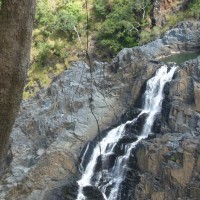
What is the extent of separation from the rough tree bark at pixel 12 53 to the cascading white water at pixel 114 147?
11.7 meters

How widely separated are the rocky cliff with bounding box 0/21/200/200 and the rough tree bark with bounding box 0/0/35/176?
31.0 ft

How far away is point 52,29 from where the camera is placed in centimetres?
3325

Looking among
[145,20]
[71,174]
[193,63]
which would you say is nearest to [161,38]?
[145,20]

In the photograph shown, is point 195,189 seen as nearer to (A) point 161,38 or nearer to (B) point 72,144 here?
(B) point 72,144

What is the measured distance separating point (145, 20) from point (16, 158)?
58.3ft

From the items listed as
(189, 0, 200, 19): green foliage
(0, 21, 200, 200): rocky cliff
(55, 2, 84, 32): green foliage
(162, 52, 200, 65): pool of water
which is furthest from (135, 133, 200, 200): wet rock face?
(55, 2, 84, 32): green foliage

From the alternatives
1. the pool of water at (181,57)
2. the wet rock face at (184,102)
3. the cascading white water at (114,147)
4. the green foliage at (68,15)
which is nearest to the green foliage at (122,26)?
the green foliage at (68,15)

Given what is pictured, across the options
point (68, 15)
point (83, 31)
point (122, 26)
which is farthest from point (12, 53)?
point (68, 15)

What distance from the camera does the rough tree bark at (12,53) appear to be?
2.29 m

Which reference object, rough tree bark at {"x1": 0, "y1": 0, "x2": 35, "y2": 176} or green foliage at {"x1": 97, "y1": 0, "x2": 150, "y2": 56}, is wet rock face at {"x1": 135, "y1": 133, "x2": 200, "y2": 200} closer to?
rough tree bark at {"x1": 0, "y1": 0, "x2": 35, "y2": 176}

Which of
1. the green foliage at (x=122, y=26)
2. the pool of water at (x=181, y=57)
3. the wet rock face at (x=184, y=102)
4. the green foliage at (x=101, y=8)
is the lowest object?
the wet rock face at (x=184, y=102)

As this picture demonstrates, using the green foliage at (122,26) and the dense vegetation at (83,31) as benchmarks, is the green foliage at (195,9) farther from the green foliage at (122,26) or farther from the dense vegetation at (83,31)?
the green foliage at (122,26)

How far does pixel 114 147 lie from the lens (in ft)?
56.7

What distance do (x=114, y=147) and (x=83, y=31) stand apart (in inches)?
530
